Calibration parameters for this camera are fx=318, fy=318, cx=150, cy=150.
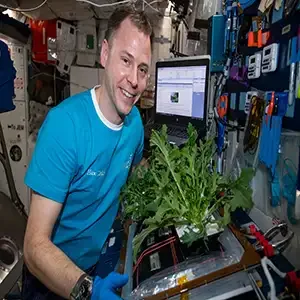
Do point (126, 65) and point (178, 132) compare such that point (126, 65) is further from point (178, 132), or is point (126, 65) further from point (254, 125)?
point (178, 132)

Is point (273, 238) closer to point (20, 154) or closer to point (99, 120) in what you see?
point (99, 120)

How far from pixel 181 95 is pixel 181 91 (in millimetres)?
28

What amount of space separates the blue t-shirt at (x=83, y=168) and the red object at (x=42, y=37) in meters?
2.07

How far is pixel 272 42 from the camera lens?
3.79 ft

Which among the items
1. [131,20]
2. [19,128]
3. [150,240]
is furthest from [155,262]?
[19,128]

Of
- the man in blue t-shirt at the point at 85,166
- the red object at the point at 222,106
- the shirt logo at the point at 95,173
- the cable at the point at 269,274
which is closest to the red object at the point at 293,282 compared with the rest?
the cable at the point at 269,274

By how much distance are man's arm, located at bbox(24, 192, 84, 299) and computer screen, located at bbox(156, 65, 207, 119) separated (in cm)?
132

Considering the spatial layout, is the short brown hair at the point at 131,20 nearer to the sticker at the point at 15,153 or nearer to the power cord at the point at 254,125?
the power cord at the point at 254,125

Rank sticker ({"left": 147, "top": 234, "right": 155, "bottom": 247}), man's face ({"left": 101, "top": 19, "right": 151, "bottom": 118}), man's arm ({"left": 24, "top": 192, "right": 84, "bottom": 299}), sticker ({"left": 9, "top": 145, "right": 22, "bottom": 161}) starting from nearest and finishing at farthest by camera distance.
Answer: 1. man's arm ({"left": 24, "top": 192, "right": 84, "bottom": 299})
2. sticker ({"left": 147, "top": 234, "right": 155, "bottom": 247})
3. man's face ({"left": 101, "top": 19, "right": 151, "bottom": 118})
4. sticker ({"left": 9, "top": 145, "right": 22, "bottom": 161})

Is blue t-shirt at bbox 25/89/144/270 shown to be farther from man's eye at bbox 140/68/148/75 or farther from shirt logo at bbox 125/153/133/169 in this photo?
man's eye at bbox 140/68/148/75

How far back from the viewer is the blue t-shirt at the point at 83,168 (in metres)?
1.01

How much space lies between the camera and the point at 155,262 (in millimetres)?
878

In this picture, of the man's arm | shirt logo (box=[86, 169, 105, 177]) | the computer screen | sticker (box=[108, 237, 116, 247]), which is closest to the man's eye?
shirt logo (box=[86, 169, 105, 177])

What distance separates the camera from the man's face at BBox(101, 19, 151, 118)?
1134 mm
